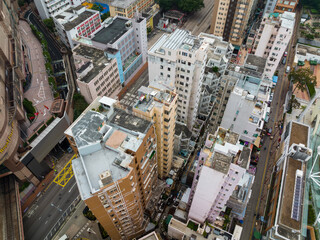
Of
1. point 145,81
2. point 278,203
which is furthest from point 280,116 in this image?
point 145,81

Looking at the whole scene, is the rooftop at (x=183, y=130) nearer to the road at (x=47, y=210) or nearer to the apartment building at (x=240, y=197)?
the apartment building at (x=240, y=197)

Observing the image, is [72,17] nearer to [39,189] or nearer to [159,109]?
[39,189]

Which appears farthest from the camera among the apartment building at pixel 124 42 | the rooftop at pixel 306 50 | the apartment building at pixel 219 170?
the rooftop at pixel 306 50

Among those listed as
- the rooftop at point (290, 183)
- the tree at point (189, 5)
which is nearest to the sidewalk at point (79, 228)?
the rooftop at point (290, 183)

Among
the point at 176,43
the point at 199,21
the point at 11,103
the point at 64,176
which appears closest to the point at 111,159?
the point at 176,43

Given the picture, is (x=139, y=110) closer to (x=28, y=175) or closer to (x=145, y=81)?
(x=28, y=175)
